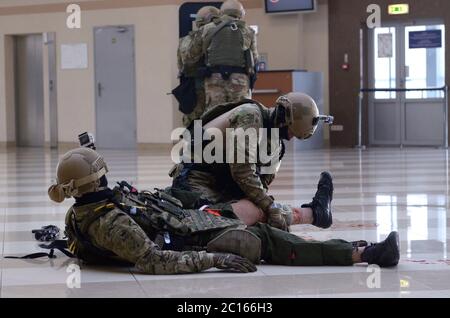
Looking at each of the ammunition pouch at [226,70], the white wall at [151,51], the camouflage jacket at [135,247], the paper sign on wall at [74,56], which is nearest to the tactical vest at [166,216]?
the camouflage jacket at [135,247]

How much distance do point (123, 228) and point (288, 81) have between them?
10.9 m

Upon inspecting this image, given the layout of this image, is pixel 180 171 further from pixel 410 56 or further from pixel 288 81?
pixel 410 56

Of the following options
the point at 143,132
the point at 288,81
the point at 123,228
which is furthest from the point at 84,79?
the point at 123,228

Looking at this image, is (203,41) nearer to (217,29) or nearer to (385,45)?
(217,29)

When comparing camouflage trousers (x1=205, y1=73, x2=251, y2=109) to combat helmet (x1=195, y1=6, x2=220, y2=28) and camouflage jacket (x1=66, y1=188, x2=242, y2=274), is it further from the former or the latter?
camouflage jacket (x1=66, y1=188, x2=242, y2=274)

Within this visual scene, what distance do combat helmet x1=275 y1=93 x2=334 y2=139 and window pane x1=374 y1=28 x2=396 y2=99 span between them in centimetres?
1157

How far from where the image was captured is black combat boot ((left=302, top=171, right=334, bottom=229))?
4906mm

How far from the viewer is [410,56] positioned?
1575 cm

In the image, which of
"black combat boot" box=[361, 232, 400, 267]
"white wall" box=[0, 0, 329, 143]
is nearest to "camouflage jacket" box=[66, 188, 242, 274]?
"black combat boot" box=[361, 232, 400, 267]

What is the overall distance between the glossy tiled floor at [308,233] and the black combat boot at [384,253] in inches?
2.1

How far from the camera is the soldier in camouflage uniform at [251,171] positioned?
4.57m

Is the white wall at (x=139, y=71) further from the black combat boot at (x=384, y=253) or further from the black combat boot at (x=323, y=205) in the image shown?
the black combat boot at (x=384, y=253)

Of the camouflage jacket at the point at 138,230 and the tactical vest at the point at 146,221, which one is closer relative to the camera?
the camouflage jacket at the point at 138,230

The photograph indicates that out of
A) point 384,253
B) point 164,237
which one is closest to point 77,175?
point 164,237
